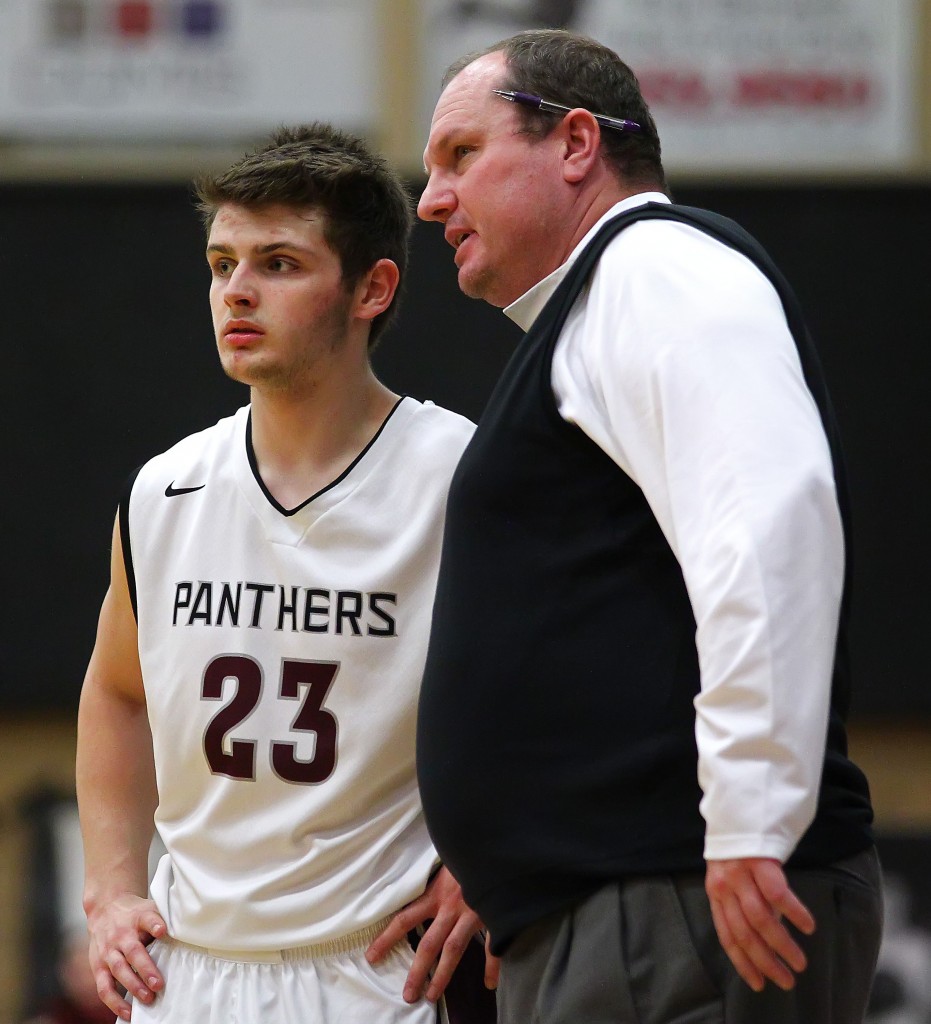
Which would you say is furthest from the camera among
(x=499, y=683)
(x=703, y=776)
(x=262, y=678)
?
(x=262, y=678)

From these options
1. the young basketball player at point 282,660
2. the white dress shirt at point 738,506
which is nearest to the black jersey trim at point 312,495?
the young basketball player at point 282,660

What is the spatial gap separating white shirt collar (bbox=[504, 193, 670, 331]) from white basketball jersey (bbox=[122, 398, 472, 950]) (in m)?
0.38

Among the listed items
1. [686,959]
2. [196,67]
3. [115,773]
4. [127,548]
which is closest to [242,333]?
[127,548]

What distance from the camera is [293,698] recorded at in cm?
266

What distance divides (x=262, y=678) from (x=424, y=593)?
1.03ft

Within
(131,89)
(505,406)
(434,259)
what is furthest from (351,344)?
(131,89)

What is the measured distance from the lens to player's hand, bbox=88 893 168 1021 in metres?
2.69

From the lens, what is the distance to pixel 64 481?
18.3ft

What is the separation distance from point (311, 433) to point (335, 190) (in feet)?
1.46

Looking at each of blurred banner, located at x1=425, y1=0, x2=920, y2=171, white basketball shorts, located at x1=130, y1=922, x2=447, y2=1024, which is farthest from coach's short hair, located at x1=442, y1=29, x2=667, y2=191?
blurred banner, located at x1=425, y1=0, x2=920, y2=171

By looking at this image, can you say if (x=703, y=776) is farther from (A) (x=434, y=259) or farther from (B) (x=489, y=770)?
(A) (x=434, y=259)

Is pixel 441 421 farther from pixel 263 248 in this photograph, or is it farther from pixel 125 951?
pixel 125 951

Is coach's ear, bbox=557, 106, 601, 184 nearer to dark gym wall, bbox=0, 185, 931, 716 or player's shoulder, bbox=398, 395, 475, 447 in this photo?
player's shoulder, bbox=398, 395, 475, 447

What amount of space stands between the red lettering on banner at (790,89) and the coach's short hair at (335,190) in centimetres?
365
